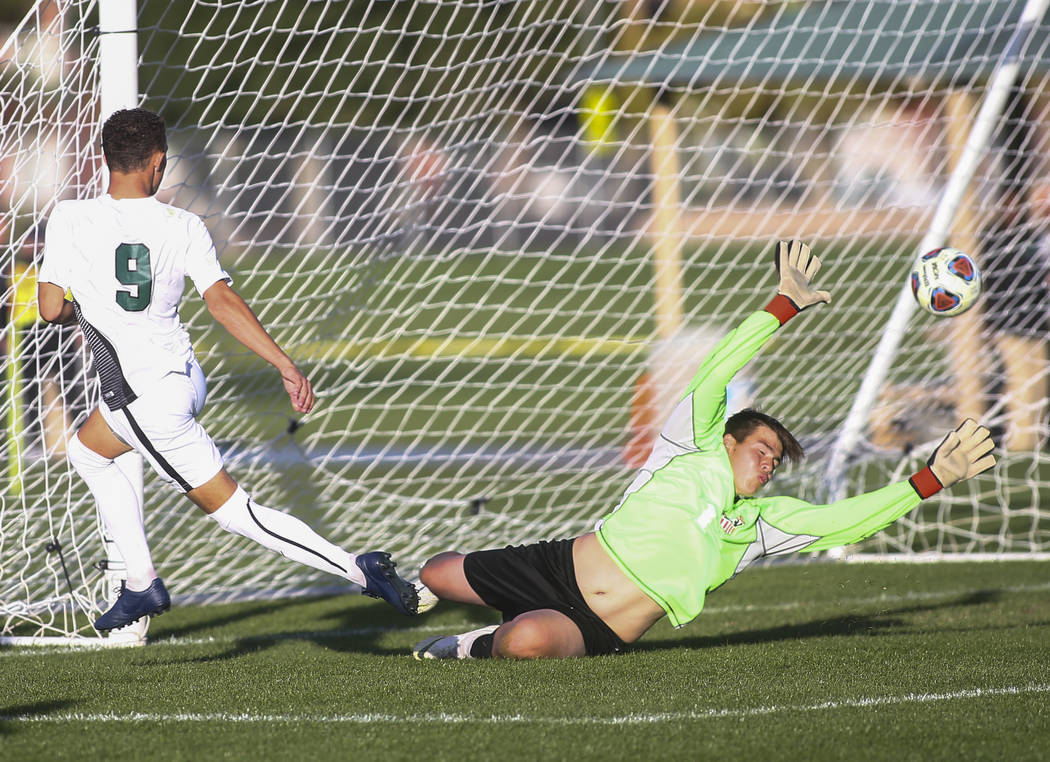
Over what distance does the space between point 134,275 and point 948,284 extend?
3507mm

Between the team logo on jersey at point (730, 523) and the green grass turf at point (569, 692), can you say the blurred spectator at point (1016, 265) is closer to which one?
the green grass turf at point (569, 692)

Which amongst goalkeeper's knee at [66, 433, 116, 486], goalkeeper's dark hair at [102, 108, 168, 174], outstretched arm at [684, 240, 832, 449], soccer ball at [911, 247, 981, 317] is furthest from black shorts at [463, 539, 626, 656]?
soccer ball at [911, 247, 981, 317]

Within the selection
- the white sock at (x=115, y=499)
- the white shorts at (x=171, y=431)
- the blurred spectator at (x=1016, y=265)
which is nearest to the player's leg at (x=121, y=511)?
the white sock at (x=115, y=499)

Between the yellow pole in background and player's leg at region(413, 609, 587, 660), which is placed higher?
the yellow pole in background

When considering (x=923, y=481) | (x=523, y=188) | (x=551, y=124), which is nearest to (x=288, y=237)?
(x=551, y=124)

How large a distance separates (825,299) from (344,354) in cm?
338

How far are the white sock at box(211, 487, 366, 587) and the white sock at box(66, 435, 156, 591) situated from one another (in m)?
0.41

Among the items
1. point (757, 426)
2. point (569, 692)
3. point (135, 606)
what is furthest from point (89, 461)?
point (757, 426)

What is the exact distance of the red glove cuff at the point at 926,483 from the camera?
14.9 ft

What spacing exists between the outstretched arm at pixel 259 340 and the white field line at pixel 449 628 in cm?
171

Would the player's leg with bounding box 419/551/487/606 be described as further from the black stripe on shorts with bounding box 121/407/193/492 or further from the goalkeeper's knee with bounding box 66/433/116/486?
the goalkeeper's knee with bounding box 66/433/116/486

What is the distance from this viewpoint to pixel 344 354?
7289 mm

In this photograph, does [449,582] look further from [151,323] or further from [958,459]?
[958,459]

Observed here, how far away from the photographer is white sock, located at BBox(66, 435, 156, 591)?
4.77m
